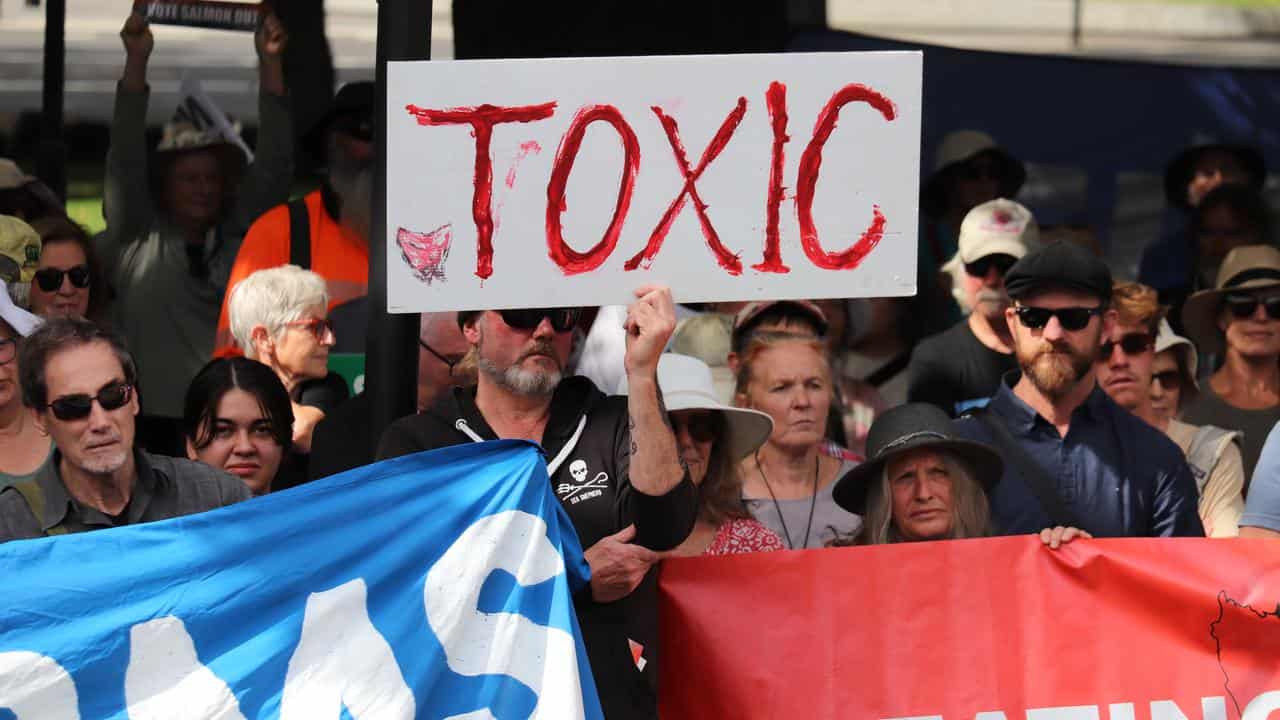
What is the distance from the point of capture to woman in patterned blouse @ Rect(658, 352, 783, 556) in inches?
194

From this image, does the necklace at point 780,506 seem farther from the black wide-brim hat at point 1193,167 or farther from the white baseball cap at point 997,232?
the black wide-brim hat at point 1193,167

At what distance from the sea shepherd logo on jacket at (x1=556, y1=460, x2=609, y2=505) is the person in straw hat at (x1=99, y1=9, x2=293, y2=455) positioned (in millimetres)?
2237

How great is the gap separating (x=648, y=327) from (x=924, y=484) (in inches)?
45.3

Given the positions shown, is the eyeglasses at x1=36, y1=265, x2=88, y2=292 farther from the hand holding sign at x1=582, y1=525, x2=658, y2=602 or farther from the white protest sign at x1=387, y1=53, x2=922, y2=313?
the hand holding sign at x1=582, y1=525, x2=658, y2=602

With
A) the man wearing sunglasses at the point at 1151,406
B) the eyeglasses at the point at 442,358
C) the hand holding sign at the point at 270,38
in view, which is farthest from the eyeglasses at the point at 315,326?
the man wearing sunglasses at the point at 1151,406

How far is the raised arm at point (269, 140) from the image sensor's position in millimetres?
6641

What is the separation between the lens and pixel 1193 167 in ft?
25.3

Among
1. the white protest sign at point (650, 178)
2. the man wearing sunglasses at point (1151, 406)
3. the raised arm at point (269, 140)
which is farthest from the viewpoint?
the raised arm at point (269, 140)

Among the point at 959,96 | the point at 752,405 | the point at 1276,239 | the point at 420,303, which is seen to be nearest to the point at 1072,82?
the point at 959,96

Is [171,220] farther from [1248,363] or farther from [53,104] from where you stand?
[1248,363]

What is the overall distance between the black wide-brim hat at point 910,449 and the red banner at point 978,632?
38 centimetres

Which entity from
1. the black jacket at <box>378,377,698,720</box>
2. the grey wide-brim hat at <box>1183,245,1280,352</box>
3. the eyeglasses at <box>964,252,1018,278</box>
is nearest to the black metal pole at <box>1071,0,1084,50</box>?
the grey wide-brim hat at <box>1183,245,1280,352</box>

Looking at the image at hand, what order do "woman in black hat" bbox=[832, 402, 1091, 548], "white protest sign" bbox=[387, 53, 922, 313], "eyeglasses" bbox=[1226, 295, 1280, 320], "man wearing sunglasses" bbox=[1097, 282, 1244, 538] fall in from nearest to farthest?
"white protest sign" bbox=[387, 53, 922, 313]
"woman in black hat" bbox=[832, 402, 1091, 548]
"man wearing sunglasses" bbox=[1097, 282, 1244, 538]
"eyeglasses" bbox=[1226, 295, 1280, 320]

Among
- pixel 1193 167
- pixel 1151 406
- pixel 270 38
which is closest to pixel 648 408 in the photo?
pixel 1151 406
